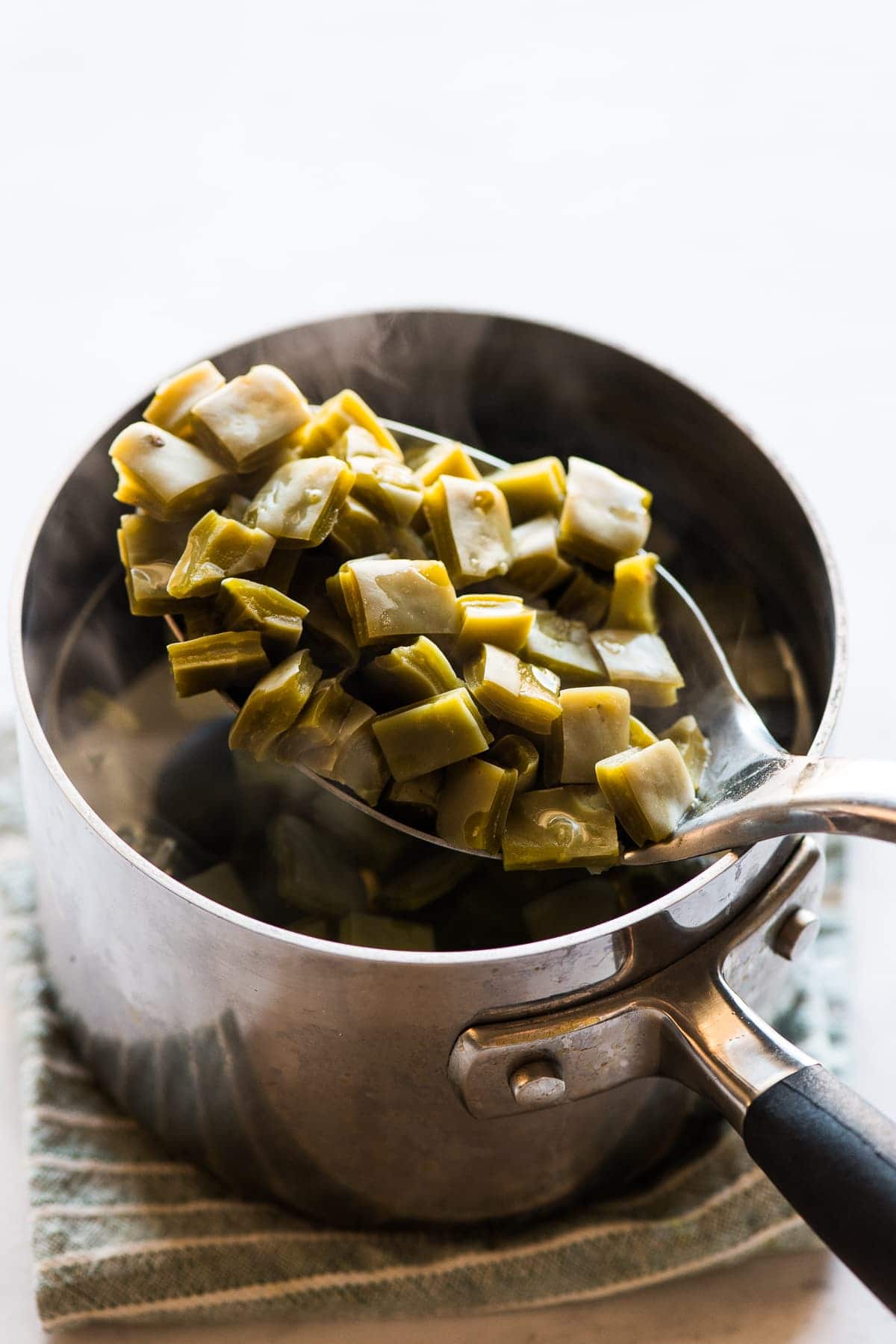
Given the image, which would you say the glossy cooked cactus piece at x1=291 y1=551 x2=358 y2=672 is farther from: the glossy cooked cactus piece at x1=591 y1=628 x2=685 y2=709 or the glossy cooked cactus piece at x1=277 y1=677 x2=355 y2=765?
the glossy cooked cactus piece at x1=591 y1=628 x2=685 y2=709

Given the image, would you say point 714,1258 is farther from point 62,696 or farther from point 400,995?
point 62,696

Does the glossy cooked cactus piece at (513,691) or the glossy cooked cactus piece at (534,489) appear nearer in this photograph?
the glossy cooked cactus piece at (513,691)

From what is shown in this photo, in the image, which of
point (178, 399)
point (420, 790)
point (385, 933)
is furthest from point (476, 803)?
point (178, 399)

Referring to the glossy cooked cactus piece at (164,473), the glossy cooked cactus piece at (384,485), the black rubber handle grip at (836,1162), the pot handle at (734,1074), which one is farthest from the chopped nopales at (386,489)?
the black rubber handle grip at (836,1162)

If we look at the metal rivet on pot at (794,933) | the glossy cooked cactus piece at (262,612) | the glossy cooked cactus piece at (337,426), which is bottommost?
the metal rivet on pot at (794,933)

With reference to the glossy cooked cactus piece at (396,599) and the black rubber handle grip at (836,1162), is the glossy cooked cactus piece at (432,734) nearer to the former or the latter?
the glossy cooked cactus piece at (396,599)

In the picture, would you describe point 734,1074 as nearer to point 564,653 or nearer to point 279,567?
point 564,653

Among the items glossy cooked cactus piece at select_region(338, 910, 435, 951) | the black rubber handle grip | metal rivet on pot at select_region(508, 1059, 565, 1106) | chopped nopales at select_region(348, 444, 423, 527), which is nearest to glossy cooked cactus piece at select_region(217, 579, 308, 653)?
chopped nopales at select_region(348, 444, 423, 527)
